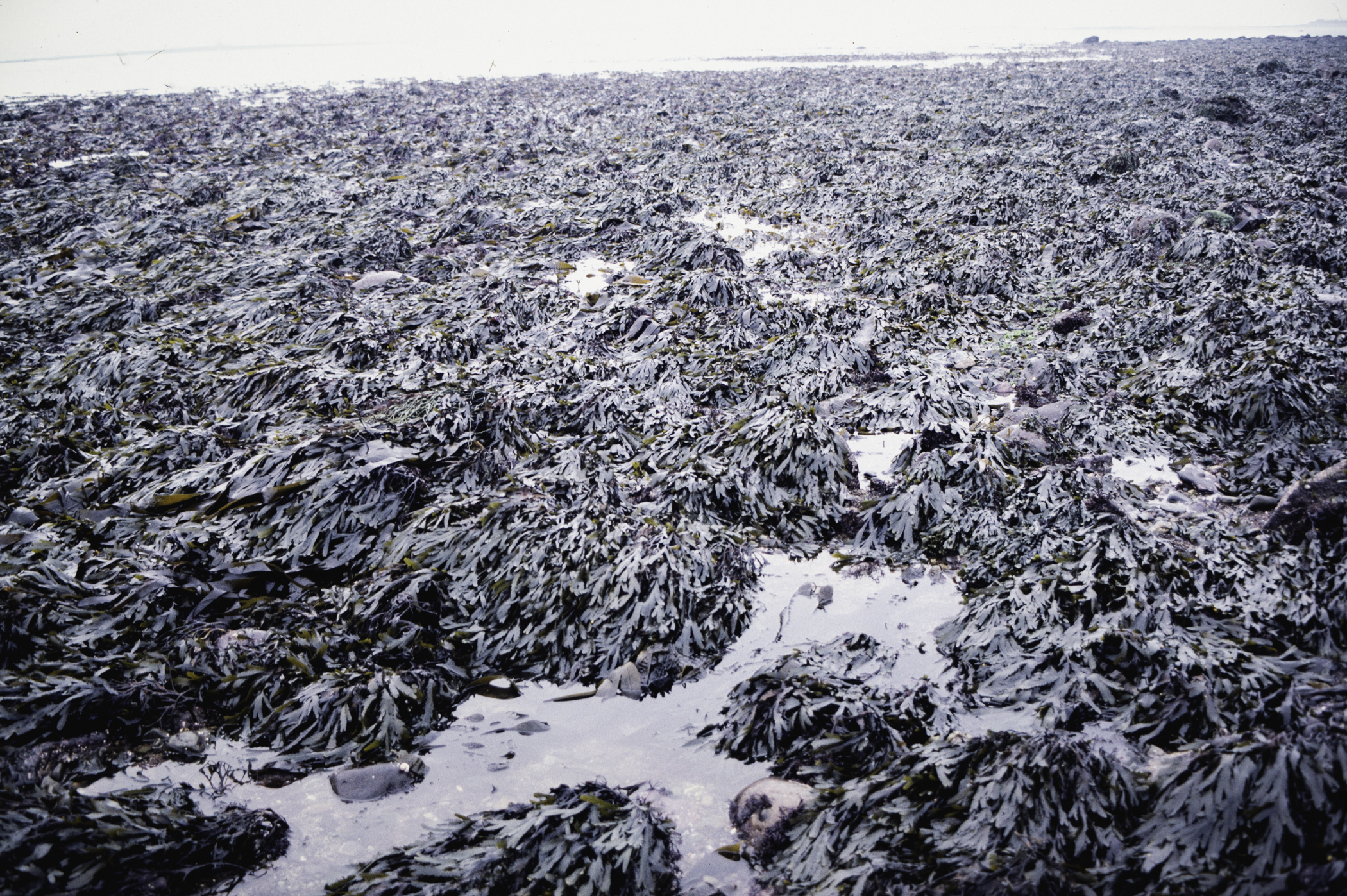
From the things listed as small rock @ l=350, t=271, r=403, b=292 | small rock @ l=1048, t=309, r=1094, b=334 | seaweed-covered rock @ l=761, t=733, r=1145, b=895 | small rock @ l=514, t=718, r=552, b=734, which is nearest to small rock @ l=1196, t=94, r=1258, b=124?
small rock @ l=1048, t=309, r=1094, b=334

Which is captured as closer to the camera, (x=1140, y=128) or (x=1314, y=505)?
(x=1314, y=505)

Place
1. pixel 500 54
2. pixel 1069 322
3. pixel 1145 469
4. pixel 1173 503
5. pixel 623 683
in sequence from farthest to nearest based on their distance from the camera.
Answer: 1. pixel 500 54
2. pixel 1069 322
3. pixel 1145 469
4. pixel 1173 503
5. pixel 623 683

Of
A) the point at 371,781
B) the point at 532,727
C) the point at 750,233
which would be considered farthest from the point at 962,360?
the point at 371,781

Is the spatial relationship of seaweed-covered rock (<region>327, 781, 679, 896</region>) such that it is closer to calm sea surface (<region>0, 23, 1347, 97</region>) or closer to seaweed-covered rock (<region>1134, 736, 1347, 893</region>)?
seaweed-covered rock (<region>1134, 736, 1347, 893</region>)

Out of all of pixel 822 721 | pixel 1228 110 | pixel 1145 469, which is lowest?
pixel 822 721

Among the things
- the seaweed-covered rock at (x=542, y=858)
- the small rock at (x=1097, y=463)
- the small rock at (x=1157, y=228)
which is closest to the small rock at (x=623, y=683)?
the seaweed-covered rock at (x=542, y=858)

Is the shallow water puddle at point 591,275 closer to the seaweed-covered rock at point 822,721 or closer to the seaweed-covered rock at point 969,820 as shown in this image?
the seaweed-covered rock at point 822,721

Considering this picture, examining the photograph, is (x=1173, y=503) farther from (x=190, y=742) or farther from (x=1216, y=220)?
(x=1216, y=220)

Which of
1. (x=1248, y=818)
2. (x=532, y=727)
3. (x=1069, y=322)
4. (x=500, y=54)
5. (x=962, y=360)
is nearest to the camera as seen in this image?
(x=1248, y=818)
